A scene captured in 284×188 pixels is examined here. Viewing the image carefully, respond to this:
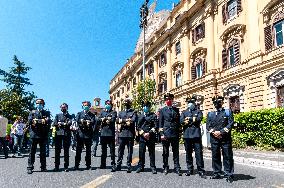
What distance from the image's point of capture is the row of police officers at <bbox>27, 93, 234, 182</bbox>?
7254 millimetres

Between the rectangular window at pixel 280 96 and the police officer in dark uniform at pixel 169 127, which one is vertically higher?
the rectangular window at pixel 280 96

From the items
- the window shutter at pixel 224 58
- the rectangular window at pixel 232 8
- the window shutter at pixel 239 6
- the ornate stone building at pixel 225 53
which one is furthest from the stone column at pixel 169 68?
the window shutter at pixel 239 6

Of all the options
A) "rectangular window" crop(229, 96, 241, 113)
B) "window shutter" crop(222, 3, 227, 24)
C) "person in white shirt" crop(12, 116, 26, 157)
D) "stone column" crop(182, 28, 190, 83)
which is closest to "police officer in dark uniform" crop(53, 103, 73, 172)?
"person in white shirt" crop(12, 116, 26, 157)

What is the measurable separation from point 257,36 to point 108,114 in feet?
50.7

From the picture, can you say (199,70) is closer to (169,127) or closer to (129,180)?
(169,127)

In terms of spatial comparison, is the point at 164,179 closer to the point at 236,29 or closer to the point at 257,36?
the point at 257,36

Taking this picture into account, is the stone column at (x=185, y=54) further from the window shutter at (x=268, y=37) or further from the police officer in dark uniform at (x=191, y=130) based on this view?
the police officer in dark uniform at (x=191, y=130)

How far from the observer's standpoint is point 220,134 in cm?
711

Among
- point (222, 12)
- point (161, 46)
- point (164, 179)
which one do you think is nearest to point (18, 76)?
point (161, 46)

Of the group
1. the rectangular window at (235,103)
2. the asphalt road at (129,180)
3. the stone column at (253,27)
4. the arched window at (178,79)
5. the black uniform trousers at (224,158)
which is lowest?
the asphalt road at (129,180)

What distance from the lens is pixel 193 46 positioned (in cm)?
3005

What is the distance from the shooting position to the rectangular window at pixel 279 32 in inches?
755

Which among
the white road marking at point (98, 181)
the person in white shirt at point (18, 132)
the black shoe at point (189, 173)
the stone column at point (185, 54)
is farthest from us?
the stone column at point (185, 54)

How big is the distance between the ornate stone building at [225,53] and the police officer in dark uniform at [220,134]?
521 inches
